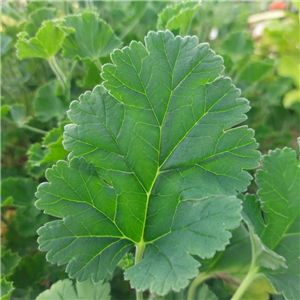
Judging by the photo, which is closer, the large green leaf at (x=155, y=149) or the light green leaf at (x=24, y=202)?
the large green leaf at (x=155, y=149)

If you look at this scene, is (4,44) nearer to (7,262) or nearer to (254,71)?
(7,262)

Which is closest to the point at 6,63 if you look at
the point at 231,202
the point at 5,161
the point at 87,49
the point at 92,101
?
the point at 5,161

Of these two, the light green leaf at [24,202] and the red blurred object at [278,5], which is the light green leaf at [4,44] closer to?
the light green leaf at [24,202]

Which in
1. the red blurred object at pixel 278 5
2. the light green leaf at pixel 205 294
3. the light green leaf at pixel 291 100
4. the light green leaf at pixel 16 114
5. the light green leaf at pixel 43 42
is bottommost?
the light green leaf at pixel 291 100

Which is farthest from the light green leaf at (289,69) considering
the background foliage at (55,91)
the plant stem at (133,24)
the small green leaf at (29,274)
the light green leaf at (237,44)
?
the small green leaf at (29,274)

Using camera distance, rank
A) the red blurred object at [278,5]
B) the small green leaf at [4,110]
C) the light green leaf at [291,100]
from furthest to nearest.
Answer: the red blurred object at [278,5] < the light green leaf at [291,100] < the small green leaf at [4,110]

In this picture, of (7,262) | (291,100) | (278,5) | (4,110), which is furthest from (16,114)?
(278,5)
